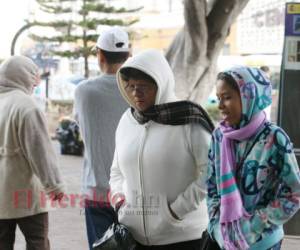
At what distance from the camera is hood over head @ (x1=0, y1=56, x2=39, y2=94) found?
3.90 m

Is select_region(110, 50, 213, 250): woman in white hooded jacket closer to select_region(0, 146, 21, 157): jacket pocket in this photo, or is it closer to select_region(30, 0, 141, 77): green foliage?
select_region(0, 146, 21, 157): jacket pocket

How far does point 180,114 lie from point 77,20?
17.1 metres

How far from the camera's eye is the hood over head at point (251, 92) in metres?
2.50

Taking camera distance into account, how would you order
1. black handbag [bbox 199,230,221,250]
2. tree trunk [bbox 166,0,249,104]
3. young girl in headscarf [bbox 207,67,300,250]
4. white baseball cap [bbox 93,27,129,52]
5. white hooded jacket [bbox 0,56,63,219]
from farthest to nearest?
1. tree trunk [bbox 166,0,249,104]
2. white hooded jacket [bbox 0,56,63,219]
3. white baseball cap [bbox 93,27,129,52]
4. black handbag [bbox 199,230,221,250]
5. young girl in headscarf [bbox 207,67,300,250]

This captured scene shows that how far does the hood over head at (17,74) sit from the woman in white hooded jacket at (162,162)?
1140 millimetres

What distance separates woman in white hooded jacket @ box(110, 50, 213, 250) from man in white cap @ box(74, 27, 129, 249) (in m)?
0.64

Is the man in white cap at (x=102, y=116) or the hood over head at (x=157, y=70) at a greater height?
the hood over head at (x=157, y=70)

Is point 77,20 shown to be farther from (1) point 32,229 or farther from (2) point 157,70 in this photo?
(2) point 157,70

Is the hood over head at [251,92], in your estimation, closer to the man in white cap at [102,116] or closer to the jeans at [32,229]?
the man in white cap at [102,116]

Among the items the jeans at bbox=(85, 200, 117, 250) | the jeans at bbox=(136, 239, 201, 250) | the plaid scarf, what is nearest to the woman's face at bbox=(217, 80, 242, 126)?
the plaid scarf

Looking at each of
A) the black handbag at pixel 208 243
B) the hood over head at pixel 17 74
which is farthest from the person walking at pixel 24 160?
the black handbag at pixel 208 243

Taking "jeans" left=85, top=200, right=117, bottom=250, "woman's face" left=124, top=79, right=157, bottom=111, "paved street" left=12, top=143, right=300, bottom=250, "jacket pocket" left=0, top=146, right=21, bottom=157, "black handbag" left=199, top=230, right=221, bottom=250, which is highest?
"woman's face" left=124, top=79, right=157, bottom=111

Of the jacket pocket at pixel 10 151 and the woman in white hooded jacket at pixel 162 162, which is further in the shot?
the jacket pocket at pixel 10 151

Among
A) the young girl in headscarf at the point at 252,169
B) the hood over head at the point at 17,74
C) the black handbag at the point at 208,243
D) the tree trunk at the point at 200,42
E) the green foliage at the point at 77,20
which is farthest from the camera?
the green foliage at the point at 77,20
